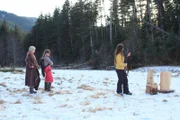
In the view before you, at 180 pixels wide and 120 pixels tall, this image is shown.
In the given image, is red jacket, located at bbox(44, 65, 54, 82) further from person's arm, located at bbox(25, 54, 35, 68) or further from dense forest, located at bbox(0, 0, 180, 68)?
dense forest, located at bbox(0, 0, 180, 68)

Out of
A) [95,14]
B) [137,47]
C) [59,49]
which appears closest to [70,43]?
[59,49]

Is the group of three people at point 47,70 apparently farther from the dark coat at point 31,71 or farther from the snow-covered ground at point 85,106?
the snow-covered ground at point 85,106

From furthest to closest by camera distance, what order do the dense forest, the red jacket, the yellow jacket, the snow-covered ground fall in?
1. the dense forest
2. the red jacket
3. the yellow jacket
4. the snow-covered ground

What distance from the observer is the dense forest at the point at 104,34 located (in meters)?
32.3

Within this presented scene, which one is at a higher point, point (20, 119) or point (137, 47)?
point (137, 47)

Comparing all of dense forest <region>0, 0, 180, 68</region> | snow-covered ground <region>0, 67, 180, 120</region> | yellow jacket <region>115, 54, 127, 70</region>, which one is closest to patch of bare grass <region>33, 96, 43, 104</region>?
snow-covered ground <region>0, 67, 180, 120</region>

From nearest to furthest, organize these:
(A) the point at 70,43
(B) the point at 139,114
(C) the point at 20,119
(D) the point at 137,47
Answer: (C) the point at 20,119, (B) the point at 139,114, (D) the point at 137,47, (A) the point at 70,43

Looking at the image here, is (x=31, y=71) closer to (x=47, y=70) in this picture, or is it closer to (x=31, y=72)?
(x=31, y=72)

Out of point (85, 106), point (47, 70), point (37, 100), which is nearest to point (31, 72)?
point (47, 70)

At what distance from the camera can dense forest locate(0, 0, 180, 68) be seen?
3231 centimetres

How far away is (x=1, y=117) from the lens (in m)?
6.46

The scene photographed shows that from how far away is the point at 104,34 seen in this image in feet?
181

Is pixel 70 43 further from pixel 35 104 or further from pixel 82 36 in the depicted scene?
pixel 35 104

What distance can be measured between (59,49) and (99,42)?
1290 cm
